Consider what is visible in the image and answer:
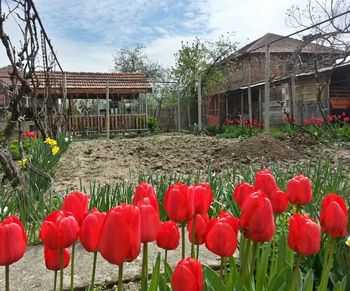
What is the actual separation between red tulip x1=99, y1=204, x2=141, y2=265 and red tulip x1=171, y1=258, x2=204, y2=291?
0.08 meters

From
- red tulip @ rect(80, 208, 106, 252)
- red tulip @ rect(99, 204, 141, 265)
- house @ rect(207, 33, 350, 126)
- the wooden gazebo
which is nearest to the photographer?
red tulip @ rect(99, 204, 141, 265)

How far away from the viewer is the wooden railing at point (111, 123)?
20.3 meters

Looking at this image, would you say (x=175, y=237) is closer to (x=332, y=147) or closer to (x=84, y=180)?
(x=84, y=180)

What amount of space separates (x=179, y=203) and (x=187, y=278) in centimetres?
27

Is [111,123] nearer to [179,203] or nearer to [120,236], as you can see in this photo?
[179,203]

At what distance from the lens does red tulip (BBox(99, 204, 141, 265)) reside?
27.5 inches

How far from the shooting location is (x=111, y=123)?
817 inches

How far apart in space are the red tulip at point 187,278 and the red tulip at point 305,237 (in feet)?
0.89

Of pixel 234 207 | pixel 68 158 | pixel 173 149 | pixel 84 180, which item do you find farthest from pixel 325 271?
pixel 173 149

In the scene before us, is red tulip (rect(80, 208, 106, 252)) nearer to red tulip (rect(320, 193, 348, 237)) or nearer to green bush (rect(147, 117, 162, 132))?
red tulip (rect(320, 193, 348, 237))

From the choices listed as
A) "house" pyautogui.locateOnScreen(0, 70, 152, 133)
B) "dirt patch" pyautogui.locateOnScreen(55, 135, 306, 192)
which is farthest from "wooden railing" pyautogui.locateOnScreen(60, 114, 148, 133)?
"dirt patch" pyautogui.locateOnScreen(55, 135, 306, 192)

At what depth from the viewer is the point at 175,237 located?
99cm

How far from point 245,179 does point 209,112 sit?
1793 centimetres

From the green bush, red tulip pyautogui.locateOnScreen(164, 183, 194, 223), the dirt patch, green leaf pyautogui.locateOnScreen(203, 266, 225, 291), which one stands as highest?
the green bush
